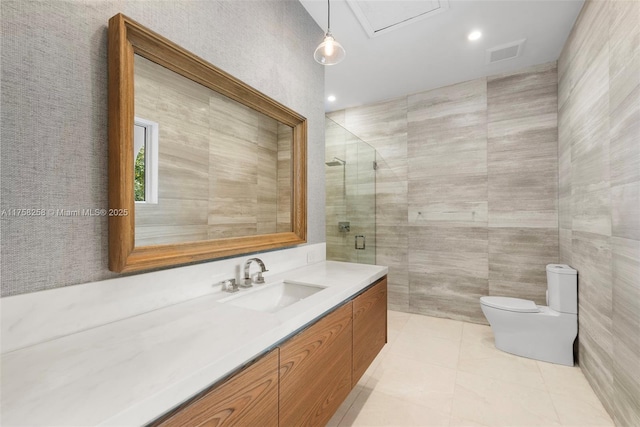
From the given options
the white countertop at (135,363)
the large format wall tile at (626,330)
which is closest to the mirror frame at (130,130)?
the white countertop at (135,363)

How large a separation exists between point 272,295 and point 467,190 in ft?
8.24

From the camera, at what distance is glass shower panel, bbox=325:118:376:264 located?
9.30 ft

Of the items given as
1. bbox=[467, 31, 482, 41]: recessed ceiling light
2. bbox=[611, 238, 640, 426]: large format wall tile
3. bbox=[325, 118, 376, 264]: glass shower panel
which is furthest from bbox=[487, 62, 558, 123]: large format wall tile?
bbox=[611, 238, 640, 426]: large format wall tile

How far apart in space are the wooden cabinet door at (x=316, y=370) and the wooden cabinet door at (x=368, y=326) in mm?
90

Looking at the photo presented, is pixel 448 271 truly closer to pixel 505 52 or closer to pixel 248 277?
pixel 505 52

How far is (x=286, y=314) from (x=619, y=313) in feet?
5.93

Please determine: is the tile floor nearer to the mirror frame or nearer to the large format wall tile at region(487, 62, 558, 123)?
the mirror frame

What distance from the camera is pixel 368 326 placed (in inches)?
65.1

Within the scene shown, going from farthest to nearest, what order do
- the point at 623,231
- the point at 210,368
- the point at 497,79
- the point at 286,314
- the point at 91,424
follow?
the point at 497,79 → the point at 623,231 → the point at 286,314 → the point at 210,368 → the point at 91,424

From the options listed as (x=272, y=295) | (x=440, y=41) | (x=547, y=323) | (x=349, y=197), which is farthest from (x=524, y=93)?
(x=272, y=295)

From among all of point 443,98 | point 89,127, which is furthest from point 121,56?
point 443,98

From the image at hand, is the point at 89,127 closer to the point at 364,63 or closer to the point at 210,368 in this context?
the point at 210,368

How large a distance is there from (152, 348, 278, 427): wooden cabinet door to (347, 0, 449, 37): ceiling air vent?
2.16 m

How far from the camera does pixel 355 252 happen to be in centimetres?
312
